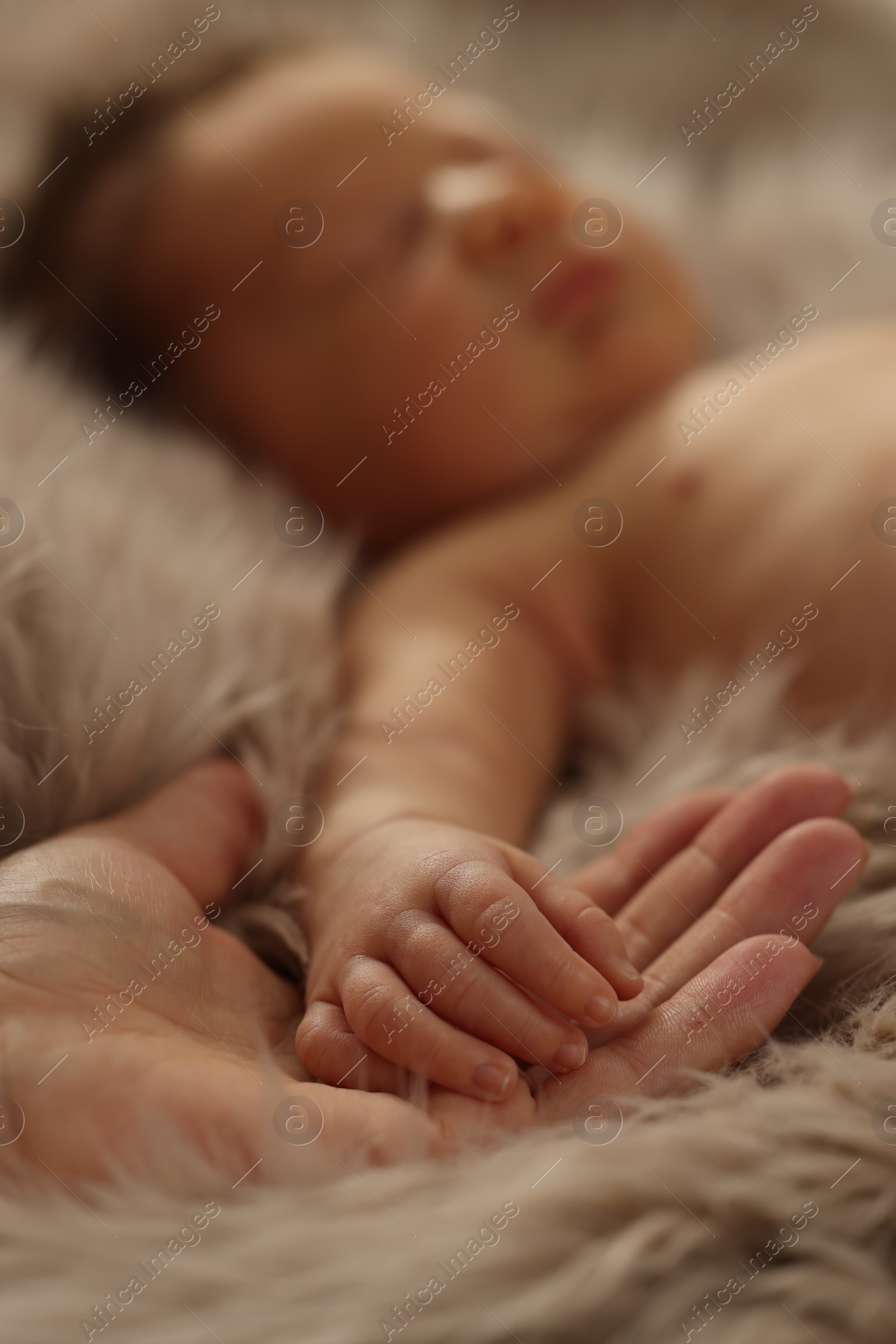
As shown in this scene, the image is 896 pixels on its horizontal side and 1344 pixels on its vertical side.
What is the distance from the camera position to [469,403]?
111 cm

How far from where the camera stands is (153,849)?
675 millimetres

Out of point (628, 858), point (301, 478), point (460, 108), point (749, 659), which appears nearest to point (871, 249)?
point (460, 108)

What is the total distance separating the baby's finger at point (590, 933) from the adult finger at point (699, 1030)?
27mm

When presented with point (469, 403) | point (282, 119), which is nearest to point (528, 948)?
point (469, 403)

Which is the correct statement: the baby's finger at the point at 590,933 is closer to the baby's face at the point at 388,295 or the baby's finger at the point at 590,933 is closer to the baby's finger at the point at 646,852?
the baby's finger at the point at 646,852

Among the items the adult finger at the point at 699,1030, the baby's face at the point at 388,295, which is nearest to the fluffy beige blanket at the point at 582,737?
the adult finger at the point at 699,1030

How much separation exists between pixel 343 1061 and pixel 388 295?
0.86 meters

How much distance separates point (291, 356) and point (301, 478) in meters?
0.14

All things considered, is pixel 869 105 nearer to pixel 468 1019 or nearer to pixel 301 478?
pixel 301 478

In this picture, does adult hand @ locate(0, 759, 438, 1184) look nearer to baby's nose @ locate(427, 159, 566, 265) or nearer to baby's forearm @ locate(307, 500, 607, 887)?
baby's forearm @ locate(307, 500, 607, 887)

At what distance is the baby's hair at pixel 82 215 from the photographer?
1227 mm

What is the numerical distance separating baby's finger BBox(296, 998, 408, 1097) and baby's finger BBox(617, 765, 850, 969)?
185 millimetres

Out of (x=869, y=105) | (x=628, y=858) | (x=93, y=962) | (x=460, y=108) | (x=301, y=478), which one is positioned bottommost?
(x=628, y=858)

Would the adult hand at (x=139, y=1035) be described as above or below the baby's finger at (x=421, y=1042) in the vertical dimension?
above
